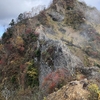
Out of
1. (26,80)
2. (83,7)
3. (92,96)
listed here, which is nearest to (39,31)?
(26,80)

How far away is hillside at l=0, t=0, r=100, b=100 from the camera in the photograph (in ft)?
94.9

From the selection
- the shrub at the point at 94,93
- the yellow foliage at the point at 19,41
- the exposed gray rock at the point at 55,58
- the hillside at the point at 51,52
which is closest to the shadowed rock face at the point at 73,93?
the hillside at the point at 51,52

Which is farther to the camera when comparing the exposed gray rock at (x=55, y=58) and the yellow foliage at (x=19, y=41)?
the yellow foliage at (x=19, y=41)

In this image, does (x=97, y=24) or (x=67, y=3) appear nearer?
(x=97, y=24)

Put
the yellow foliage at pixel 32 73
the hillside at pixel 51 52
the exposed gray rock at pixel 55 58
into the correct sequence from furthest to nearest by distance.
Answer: the yellow foliage at pixel 32 73 → the exposed gray rock at pixel 55 58 → the hillside at pixel 51 52

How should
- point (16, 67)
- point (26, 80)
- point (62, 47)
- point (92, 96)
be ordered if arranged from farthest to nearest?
1. point (16, 67)
2. point (26, 80)
3. point (62, 47)
4. point (92, 96)

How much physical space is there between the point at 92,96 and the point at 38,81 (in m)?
18.9

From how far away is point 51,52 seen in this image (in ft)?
119

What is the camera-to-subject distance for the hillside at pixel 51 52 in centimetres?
2892

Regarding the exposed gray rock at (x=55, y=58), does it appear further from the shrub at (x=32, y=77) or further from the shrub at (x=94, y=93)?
the shrub at (x=94, y=93)

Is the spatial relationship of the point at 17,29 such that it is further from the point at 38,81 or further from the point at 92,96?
the point at 92,96

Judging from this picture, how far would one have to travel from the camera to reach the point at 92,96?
18156 mm

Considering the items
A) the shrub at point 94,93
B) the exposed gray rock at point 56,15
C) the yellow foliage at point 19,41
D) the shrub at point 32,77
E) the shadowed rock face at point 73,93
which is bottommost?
the shrub at point 94,93

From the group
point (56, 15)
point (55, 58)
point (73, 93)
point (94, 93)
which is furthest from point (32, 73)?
point (94, 93)
